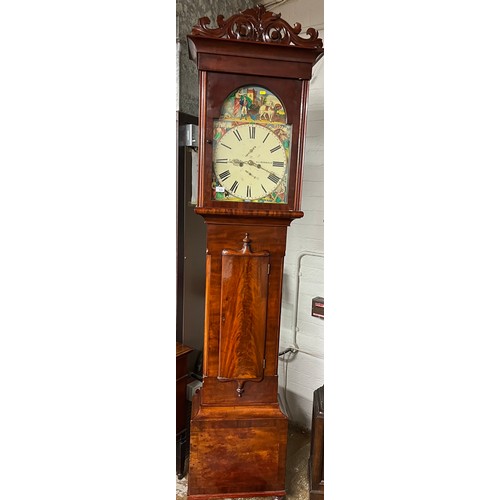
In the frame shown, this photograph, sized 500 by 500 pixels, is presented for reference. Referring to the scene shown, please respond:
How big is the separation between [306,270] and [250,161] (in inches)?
31.2

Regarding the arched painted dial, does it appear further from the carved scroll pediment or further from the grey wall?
the grey wall

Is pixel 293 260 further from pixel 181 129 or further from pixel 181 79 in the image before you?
pixel 181 79

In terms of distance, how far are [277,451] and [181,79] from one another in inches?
59.6

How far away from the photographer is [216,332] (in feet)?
4.22

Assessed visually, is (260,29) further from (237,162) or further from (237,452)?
(237,452)

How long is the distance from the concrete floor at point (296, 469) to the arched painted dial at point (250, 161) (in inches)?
43.8

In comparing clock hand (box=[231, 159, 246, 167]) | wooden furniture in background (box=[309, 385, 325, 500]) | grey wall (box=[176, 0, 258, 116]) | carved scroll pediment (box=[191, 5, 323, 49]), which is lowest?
wooden furniture in background (box=[309, 385, 325, 500])

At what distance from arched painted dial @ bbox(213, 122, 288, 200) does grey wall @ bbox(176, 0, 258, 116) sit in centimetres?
63

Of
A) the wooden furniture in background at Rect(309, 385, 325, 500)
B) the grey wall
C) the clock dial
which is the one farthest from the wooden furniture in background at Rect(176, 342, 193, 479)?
the grey wall

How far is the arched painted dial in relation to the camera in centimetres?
118

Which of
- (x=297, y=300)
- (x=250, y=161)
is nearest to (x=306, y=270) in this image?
(x=297, y=300)

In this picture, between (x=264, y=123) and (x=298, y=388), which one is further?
(x=298, y=388)

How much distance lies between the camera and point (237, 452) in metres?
1.32

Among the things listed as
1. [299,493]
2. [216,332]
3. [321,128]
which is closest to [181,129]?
[321,128]
